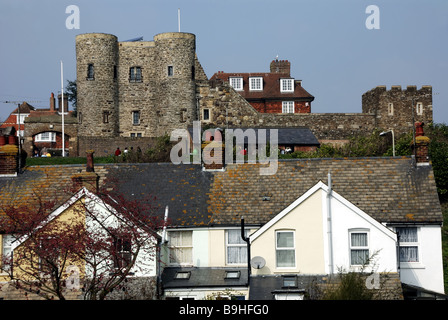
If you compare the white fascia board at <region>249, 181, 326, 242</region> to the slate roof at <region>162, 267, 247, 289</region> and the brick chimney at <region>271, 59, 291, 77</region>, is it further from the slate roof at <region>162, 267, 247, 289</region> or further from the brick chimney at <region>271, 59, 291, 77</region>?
the brick chimney at <region>271, 59, 291, 77</region>

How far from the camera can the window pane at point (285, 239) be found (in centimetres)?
2409

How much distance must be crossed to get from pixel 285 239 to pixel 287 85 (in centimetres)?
4301

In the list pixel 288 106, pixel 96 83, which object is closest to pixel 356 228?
pixel 96 83

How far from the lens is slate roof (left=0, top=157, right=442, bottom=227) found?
26062 mm

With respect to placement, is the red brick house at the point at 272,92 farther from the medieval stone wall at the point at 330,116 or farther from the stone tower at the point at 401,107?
the stone tower at the point at 401,107

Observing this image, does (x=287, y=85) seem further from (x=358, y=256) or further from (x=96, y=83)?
(x=358, y=256)

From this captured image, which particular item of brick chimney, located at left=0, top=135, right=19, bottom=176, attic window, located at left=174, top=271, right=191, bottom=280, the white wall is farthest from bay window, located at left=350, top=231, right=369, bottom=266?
brick chimney, located at left=0, top=135, right=19, bottom=176

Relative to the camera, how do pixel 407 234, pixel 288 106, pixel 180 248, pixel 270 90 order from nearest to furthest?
pixel 407 234
pixel 180 248
pixel 288 106
pixel 270 90

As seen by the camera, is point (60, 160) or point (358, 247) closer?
point (358, 247)

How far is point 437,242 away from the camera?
25.5 meters

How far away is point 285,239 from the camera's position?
24109 mm
